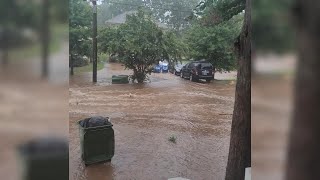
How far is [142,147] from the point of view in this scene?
5992 millimetres

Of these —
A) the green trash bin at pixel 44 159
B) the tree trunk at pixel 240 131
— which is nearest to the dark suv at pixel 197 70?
the tree trunk at pixel 240 131

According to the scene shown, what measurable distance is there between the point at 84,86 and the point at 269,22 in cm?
867

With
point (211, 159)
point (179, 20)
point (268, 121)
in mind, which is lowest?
point (211, 159)

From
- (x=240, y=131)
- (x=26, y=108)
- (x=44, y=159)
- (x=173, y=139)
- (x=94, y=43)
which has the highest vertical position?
(x=94, y=43)

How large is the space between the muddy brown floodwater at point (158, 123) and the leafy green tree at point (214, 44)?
389mm

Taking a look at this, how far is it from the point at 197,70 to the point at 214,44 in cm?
89

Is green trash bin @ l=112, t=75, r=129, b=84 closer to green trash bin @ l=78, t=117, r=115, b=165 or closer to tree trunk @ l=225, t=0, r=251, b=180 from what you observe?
green trash bin @ l=78, t=117, r=115, b=165

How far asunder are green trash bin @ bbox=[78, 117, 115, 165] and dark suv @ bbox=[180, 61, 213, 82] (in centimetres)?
467

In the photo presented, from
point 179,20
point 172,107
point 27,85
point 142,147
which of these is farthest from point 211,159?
point 27,85

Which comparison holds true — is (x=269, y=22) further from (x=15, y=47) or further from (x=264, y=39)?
(x=15, y=47)

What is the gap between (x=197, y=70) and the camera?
924 cm

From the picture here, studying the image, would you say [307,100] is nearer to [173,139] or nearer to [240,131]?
[240,131]

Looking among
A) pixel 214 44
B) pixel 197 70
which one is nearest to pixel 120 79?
pixel 197 70

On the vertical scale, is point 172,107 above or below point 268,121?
below
